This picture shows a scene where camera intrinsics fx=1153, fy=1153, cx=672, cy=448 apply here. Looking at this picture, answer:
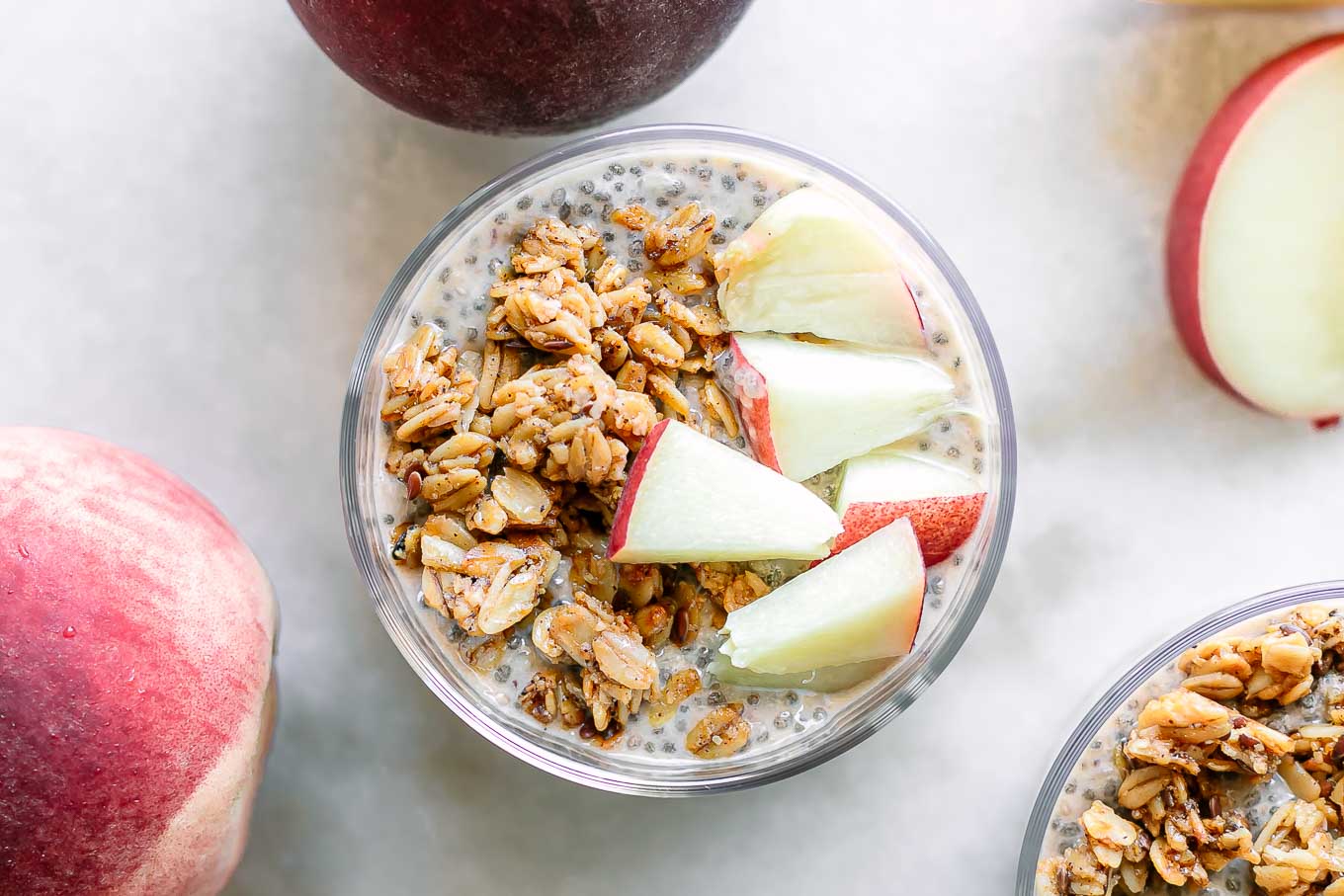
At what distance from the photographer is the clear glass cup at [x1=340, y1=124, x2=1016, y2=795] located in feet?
3.22

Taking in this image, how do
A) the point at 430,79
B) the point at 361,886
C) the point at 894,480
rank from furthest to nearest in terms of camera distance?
the point at 361,886
the point at 894,480
the point at 430,79

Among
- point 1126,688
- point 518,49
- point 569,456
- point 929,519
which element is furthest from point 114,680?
point 1126,688

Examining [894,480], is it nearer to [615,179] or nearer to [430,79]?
[615,179]

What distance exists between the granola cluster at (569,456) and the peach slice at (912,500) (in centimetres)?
10

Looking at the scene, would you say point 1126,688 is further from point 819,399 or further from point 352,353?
point 352,353

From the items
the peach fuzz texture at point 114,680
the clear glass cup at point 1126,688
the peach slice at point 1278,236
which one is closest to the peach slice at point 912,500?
the clear glass cup at point 1126,688

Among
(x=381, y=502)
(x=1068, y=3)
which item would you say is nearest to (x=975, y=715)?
(x=381, y=502)

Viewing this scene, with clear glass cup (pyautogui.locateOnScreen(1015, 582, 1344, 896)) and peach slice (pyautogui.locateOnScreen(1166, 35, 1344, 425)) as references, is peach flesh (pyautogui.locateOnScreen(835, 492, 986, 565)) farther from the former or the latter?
peach slice (pyautogui.locateOnScreen(1166, 35, 1344, 425))

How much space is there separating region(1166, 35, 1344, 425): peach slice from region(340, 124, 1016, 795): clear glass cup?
0.25 meters

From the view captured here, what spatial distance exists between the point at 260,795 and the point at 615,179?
2.21ft

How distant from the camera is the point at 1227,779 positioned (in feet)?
→ 3.32

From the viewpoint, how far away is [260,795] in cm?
111

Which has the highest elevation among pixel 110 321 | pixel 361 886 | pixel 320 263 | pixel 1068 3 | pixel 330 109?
pixel 1068 3

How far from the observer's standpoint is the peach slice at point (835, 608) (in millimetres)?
915
